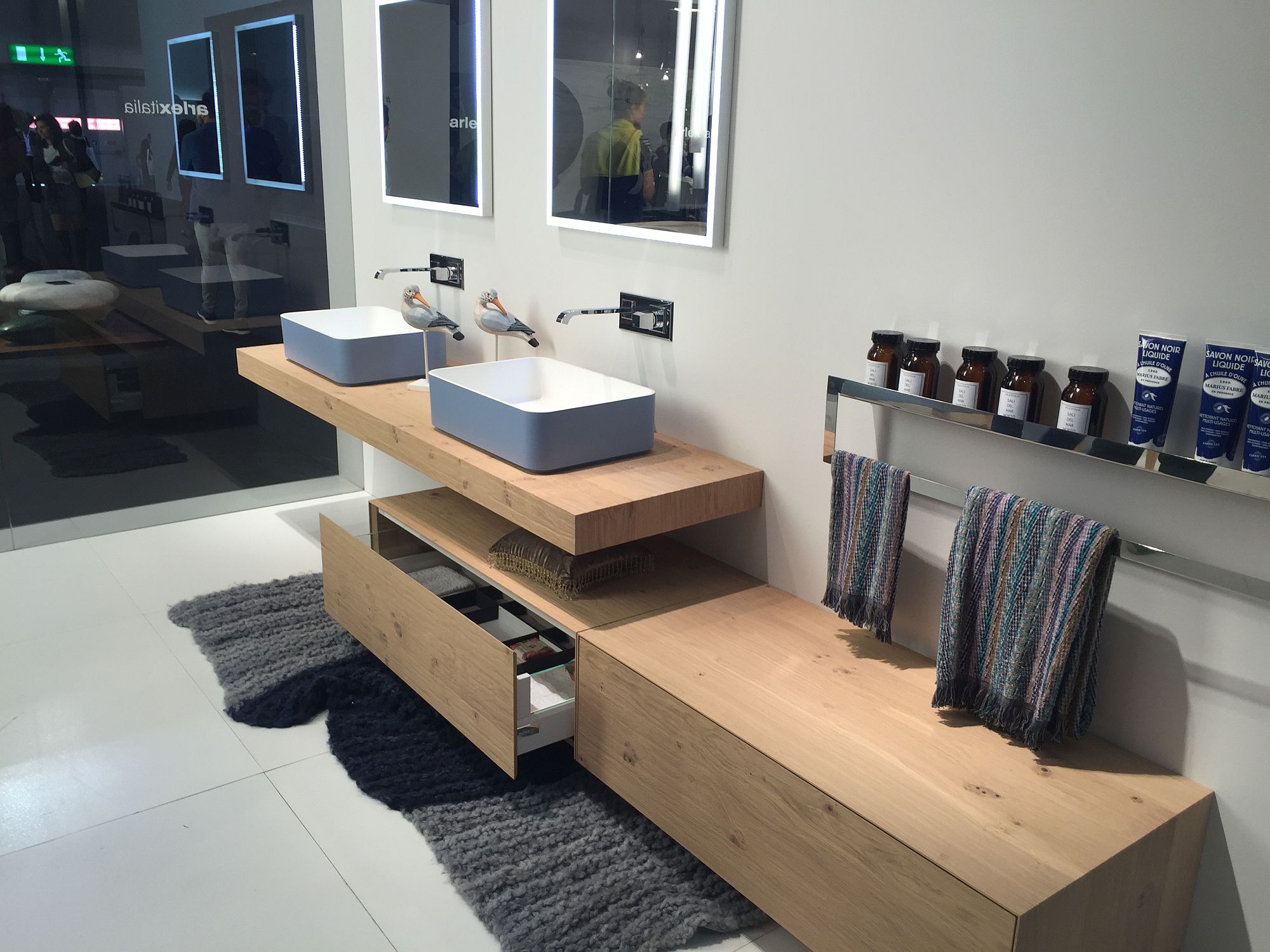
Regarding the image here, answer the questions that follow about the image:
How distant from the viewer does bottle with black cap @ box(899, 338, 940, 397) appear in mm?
1812

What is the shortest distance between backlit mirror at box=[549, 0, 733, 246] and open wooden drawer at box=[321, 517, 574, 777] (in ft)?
3.06

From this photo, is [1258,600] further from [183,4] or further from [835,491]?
[183,4]

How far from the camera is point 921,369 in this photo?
1.82m

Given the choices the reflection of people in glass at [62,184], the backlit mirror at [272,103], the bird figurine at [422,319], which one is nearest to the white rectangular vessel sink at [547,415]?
the bird figurine at [422,319]

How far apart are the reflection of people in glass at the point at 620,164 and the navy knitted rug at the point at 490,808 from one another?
4.23 feet

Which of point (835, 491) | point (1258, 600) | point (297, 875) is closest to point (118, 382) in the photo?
point (297, 875)

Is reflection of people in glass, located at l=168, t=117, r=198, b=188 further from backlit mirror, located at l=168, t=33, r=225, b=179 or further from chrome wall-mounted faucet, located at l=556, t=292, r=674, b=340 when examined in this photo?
chrome wall-mounted faucet, located at l=556, t=292, r=674, b=340

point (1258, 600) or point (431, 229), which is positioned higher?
point (431, 229)

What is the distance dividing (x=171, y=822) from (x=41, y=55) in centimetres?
241

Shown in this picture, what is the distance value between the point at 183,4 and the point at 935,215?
111 inches

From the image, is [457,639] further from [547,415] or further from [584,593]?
[547,415]

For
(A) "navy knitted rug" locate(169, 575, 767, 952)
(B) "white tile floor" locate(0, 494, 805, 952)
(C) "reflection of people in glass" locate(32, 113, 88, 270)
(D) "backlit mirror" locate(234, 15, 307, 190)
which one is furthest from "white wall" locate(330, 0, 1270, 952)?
(C) "reflection of people in glass" locate(32, 113, 88, 270)

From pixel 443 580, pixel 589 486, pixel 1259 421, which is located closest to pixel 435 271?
pixel 443 580

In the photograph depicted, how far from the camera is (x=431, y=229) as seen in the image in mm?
3270
